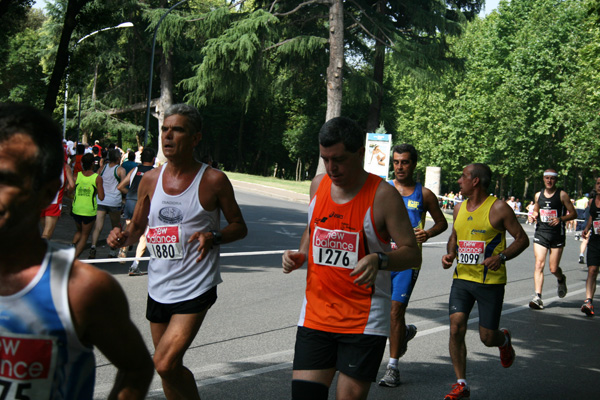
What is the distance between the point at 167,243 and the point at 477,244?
316 cm

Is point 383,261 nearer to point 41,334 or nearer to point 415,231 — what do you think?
point 41,334

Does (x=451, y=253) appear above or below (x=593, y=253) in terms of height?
above

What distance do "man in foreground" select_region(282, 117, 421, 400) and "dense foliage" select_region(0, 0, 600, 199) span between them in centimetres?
1093

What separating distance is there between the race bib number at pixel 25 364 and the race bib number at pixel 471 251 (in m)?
4.99

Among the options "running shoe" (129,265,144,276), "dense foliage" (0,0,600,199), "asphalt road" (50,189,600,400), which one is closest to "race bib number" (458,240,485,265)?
"asphalt road" (50,189,600,400)

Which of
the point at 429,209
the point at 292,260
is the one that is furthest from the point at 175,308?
the point at 429,209

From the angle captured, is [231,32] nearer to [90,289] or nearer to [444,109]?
[90,289]

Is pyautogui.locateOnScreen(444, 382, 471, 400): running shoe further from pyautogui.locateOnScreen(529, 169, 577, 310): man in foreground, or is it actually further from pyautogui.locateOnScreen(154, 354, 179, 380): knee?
pyautogui.locateOnScreen(529, 169, 577, 310): man in foreground

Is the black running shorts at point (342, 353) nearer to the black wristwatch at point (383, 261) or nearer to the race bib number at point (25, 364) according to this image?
the black wristwatch at point (383, 261)

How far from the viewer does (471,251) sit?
6.37 m

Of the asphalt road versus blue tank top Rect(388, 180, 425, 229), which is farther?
blue tank top Rect(388, 180, 425, 229)

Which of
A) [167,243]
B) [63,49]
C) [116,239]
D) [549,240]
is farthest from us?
[63,49]

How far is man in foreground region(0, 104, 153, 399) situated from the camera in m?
1.69

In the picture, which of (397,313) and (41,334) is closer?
(41,334)
